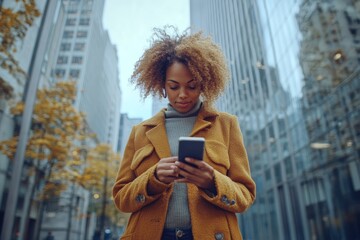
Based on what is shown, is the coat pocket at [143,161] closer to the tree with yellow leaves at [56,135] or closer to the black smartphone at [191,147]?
the black smartphone at [191,147]

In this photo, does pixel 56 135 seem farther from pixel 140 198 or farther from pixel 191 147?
pixel 191 147

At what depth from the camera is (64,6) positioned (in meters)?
6.66

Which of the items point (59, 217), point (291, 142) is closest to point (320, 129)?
point (291, 142)

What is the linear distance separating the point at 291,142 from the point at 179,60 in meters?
11.3

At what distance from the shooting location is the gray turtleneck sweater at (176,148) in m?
A: 1.28

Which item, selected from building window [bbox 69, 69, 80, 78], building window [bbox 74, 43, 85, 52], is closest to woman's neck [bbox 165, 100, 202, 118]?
building window [bbox 74, 43, 85, 52]

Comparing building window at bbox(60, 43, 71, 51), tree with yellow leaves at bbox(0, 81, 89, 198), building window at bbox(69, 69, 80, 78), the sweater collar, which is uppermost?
building window at bbox(69, 69, 80, 78)

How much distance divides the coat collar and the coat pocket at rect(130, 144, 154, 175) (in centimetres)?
4

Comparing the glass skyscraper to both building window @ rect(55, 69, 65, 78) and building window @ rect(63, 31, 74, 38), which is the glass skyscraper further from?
building window @ rect(55, 69, 65, 78)

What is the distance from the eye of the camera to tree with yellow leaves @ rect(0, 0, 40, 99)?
500 cm

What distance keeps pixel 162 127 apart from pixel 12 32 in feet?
16.0

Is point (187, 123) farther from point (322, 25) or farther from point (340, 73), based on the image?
point (322, 25)

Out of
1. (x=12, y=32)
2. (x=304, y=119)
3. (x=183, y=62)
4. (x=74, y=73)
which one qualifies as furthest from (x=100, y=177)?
(x=304, y=119)

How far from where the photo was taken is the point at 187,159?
41.8 inches
